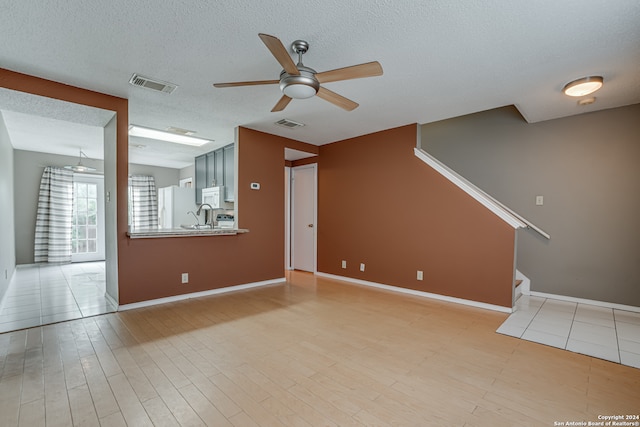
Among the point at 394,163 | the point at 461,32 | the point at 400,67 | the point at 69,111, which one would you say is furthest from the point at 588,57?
the point at 69,111

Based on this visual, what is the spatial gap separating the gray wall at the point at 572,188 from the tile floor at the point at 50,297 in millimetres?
5565

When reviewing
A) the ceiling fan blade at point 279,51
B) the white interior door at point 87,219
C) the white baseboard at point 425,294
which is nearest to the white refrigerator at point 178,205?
the white interior door at point 87,219

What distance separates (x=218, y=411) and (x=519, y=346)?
2.48 m

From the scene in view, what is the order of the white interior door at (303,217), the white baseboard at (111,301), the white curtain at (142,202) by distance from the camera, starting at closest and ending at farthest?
1. the white baseboard at (111,301)
2. the white interior door at (303,217)
3. the white curtain at (142,202)

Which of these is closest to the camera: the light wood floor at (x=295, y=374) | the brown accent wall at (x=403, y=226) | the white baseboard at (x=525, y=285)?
the light wood floor at (x=295, y=374)

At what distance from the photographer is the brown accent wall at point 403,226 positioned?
3.63m

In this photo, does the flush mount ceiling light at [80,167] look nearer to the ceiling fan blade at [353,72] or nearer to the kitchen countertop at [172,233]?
the kitchen countertop at [172,233]

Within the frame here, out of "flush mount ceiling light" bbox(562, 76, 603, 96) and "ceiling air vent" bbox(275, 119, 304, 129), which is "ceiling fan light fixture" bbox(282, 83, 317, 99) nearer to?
"ceiling air vent" bbox(275, 119, 304, 129)

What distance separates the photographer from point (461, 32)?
2.11 metres

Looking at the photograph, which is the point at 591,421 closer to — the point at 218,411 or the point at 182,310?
the point at 218,411

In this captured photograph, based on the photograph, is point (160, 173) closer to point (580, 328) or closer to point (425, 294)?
point (425, 294)

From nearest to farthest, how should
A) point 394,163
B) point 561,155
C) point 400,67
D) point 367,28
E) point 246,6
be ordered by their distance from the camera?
point 246,6
point 367,28
point 400,67
point 561,155
point 394,163

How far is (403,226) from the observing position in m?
4.40

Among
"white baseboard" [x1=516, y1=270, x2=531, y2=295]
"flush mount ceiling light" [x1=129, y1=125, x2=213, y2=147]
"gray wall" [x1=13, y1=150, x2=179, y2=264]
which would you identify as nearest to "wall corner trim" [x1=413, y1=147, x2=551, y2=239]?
"white baseboard" [x1=516, y1=270, x2=531, y2=295]
